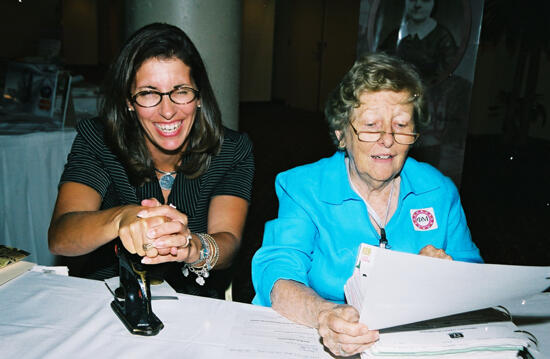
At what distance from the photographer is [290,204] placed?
5.72 feet

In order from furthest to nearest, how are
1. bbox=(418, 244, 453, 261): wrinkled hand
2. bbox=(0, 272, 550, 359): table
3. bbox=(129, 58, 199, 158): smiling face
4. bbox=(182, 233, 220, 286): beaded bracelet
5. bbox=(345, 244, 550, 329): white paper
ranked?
bbox=(129, 58, 199, 158): smiling face
bbox=(182, 233, 220, 286): beaded bracelet
bbox=(418, 244, 453, 261): wrinkled hand
bbox=(0, 272, 550, 359): table
bbox=(345, 244, 550, 329): white paper

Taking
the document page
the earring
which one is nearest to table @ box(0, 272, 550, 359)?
the document page

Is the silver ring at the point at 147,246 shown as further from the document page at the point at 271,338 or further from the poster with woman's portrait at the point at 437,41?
the poster with woman's portrait at the point at 437,41

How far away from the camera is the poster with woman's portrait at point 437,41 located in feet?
13.5

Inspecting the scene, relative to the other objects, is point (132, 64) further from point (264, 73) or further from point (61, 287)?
point (264, 73)

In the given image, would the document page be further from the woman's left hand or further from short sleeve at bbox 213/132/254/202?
short sleeve at bbox 213/132/254/202

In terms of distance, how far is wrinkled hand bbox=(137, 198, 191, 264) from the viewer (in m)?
1.33

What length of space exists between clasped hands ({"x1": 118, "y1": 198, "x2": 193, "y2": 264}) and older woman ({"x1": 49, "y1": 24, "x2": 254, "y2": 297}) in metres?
0.12

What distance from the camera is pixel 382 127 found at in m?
1.69

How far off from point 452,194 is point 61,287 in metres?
1.46

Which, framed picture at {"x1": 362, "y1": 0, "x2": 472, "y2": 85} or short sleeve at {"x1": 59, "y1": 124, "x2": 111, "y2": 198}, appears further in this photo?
framed picture at {"x1": 362, "y1": 0, "x2": 472, "y2": 85}

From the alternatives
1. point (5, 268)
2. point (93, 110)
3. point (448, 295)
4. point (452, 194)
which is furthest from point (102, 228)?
point (93, 110)

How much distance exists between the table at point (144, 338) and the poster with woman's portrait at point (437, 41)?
3164 millimetres

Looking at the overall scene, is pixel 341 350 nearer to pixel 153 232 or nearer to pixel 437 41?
pixel 153 232
